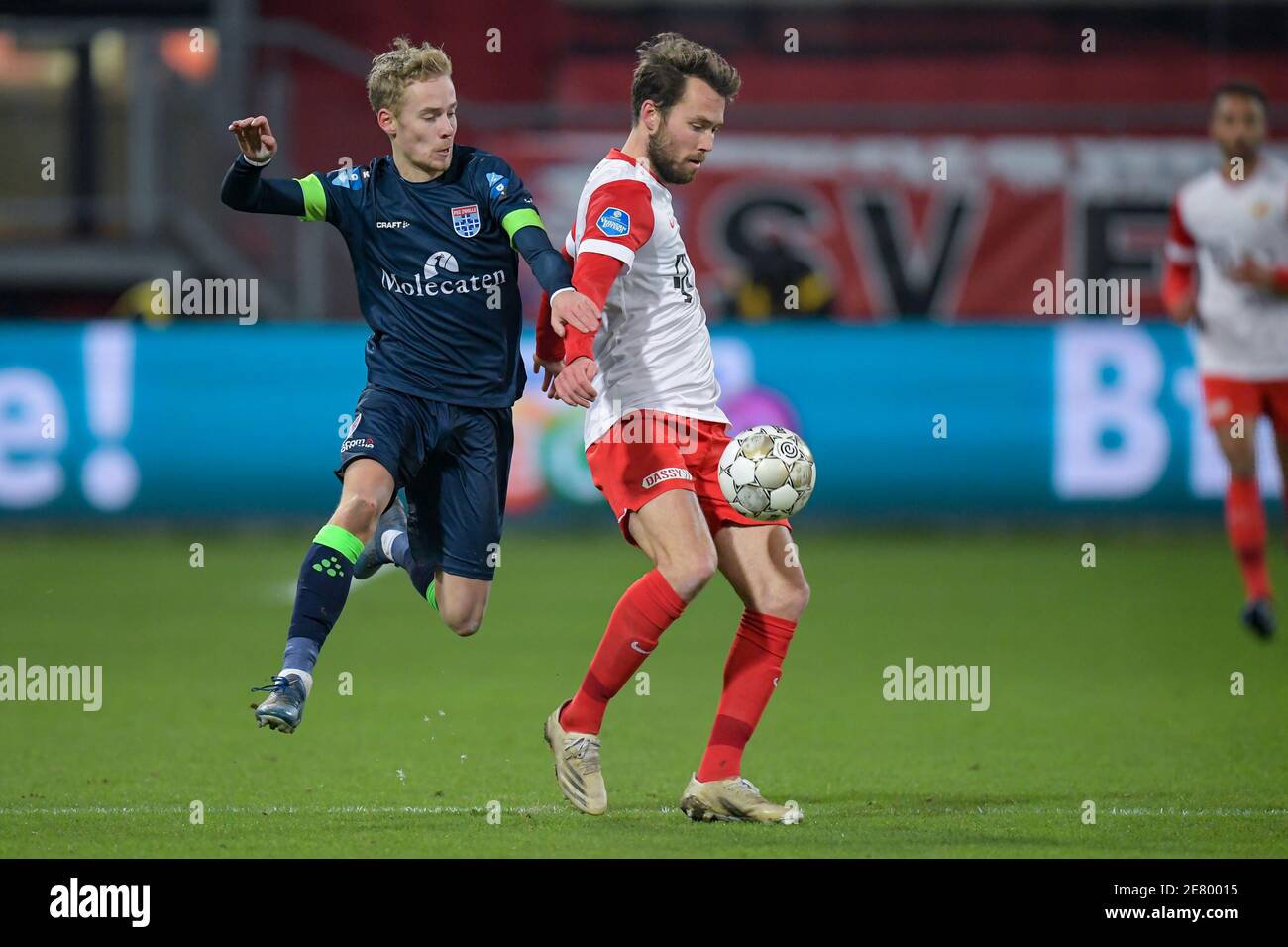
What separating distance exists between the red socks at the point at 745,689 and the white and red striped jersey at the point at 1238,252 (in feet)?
16.3

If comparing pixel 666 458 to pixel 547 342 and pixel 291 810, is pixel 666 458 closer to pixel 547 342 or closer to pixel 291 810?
pixel 547 342

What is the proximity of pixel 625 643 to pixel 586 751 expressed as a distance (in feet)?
1.11

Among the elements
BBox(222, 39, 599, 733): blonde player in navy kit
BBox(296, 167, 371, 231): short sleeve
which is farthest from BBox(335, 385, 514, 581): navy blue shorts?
BBox(296, 167, 371, 231): short sleeve

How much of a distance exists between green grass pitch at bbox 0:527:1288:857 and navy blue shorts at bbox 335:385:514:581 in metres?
0.75

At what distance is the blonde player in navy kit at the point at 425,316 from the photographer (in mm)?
6000

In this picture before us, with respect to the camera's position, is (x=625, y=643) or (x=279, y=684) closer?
(x=279, y=684)

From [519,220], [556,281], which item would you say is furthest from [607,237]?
[519,220]

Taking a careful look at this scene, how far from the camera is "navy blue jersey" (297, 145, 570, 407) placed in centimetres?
637

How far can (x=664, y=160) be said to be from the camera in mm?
5977

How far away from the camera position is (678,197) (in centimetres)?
1605

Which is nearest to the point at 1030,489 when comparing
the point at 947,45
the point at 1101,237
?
the point at 1101,237

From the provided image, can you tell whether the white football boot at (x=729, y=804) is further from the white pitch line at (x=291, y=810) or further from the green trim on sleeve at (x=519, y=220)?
the green trim on sleeve at (x=519, y=220)

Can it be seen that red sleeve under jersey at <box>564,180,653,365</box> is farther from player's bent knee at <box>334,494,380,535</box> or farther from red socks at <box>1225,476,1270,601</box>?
red socks at <box>1225,476,1270,601</box>
